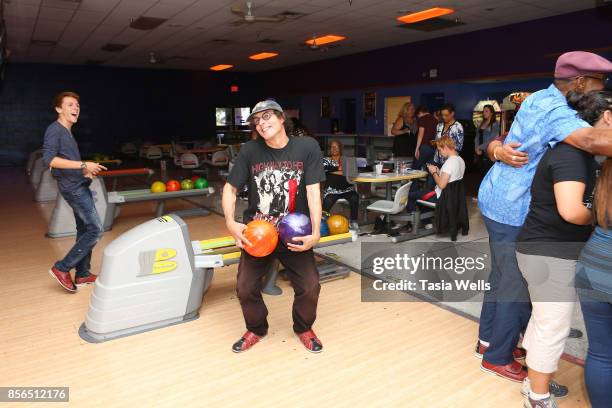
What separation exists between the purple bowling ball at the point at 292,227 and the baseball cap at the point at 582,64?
103cm

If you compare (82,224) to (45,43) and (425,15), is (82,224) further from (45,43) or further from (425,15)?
(45,43)

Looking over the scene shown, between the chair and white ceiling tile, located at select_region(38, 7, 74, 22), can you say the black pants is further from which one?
white ceiling tile, located at select_region(38, 7, 74, 22)

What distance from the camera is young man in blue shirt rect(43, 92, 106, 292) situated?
8.44 feet

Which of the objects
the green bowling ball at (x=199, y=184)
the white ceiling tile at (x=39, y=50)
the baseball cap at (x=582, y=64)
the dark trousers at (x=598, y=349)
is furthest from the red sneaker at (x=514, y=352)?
the white ceiling tile at (x=39, y=50)

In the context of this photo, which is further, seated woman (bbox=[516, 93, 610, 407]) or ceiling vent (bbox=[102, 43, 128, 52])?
ceiling vent (bbox=[102, 43, 128, 52])

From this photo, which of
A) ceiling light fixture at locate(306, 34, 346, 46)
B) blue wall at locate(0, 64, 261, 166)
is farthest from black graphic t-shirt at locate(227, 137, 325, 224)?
blue wall at locate(0, 64, 261, 166)

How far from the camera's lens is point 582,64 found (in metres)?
1.36

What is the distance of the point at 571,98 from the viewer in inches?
55.2

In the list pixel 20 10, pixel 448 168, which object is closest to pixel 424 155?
pixel 448 168

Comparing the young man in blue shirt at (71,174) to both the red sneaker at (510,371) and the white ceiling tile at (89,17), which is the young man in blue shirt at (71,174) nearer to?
the red sneaker at (510,371)

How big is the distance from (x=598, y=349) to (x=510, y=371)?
19.8 inches

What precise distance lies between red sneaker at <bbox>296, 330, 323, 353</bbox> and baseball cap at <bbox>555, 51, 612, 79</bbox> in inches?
55.1

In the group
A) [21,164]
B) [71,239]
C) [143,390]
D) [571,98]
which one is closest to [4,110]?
[21,164]

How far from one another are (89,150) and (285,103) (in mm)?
5096
